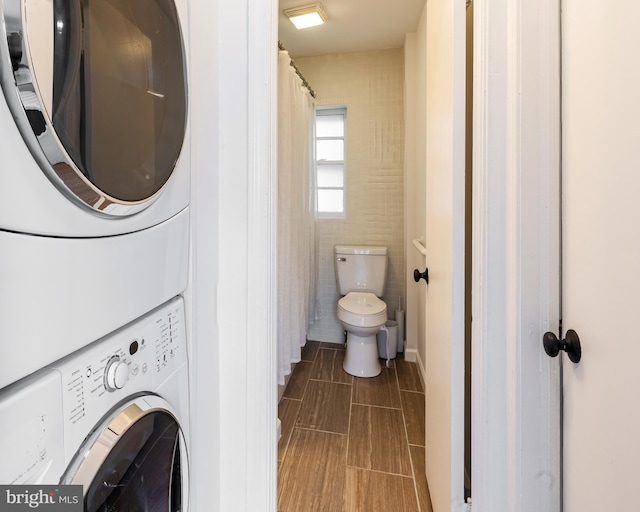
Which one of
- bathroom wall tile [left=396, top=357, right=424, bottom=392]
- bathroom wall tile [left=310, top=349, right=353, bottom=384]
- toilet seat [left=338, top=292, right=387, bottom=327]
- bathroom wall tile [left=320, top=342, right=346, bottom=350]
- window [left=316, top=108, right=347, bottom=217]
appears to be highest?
window [left=316, top=108, right=347, bottom=217]

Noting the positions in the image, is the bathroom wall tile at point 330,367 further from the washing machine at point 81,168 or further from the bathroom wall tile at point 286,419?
the washing machine at point 81,168

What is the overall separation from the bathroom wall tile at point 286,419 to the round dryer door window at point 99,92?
1.50 meters

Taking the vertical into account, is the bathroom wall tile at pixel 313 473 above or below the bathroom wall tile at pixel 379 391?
below

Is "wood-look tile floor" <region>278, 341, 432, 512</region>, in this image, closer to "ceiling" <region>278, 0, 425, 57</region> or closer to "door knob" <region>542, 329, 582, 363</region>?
"door knob" <region>542, 329, 582, 363</region>

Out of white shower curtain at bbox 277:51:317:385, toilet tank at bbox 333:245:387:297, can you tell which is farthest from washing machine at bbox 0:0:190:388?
toilet tank at bbox 333:245:387:297

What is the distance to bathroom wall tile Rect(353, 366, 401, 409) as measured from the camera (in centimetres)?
202

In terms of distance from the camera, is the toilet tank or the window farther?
the window

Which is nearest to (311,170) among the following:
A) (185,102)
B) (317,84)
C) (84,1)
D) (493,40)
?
(317,84)

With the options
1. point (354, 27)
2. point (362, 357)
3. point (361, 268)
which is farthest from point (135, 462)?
point (354, 27)

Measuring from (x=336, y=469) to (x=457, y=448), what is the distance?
0.73m

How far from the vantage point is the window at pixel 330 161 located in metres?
2.88

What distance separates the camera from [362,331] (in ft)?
7.41

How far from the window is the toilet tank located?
0.41m

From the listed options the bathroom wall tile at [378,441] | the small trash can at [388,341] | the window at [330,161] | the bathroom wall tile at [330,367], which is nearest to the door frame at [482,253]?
the bathroom wall tile at [378,441]
